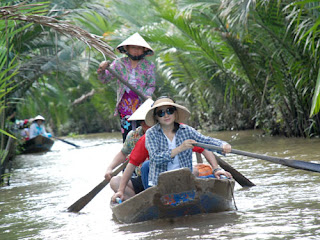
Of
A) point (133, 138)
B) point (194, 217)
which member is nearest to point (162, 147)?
point (194, 217)

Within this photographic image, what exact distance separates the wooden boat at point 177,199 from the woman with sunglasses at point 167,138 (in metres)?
0.23

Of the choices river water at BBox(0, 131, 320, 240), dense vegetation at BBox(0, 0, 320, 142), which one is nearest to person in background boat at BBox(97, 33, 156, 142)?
dense vegetation at BBox(0, 0, 320, 142)

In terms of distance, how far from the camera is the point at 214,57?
1287 centimetres

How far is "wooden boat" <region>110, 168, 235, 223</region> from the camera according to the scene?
175 inches

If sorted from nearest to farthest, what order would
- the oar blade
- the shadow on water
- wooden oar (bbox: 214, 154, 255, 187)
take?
the shadow on water, the oar blade, wooden oar (bbox: 214, 154, 255, 187)

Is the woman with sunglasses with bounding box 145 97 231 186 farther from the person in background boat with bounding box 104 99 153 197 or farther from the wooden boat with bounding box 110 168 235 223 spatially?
the person in background boat with bounding box 104 99 153 197

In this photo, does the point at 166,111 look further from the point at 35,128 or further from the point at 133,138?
the point at 35,128

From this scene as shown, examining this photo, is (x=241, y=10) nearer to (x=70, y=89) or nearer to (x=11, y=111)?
(x=11, y=111)

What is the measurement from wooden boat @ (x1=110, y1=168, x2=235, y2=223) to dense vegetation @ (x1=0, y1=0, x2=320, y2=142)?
208 centimetres

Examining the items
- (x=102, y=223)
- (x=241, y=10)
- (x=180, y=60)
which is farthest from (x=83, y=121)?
(x=102, y=223)

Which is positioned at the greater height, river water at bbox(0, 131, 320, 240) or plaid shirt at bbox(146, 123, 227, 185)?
plaid shirt at bbox(146, 123, 227, 185)

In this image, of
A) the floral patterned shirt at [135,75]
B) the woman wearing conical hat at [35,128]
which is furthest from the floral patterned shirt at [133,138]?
the woman wearing conical hat at [35,128]

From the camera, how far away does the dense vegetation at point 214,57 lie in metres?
8.95

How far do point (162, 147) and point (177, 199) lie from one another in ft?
1.52
